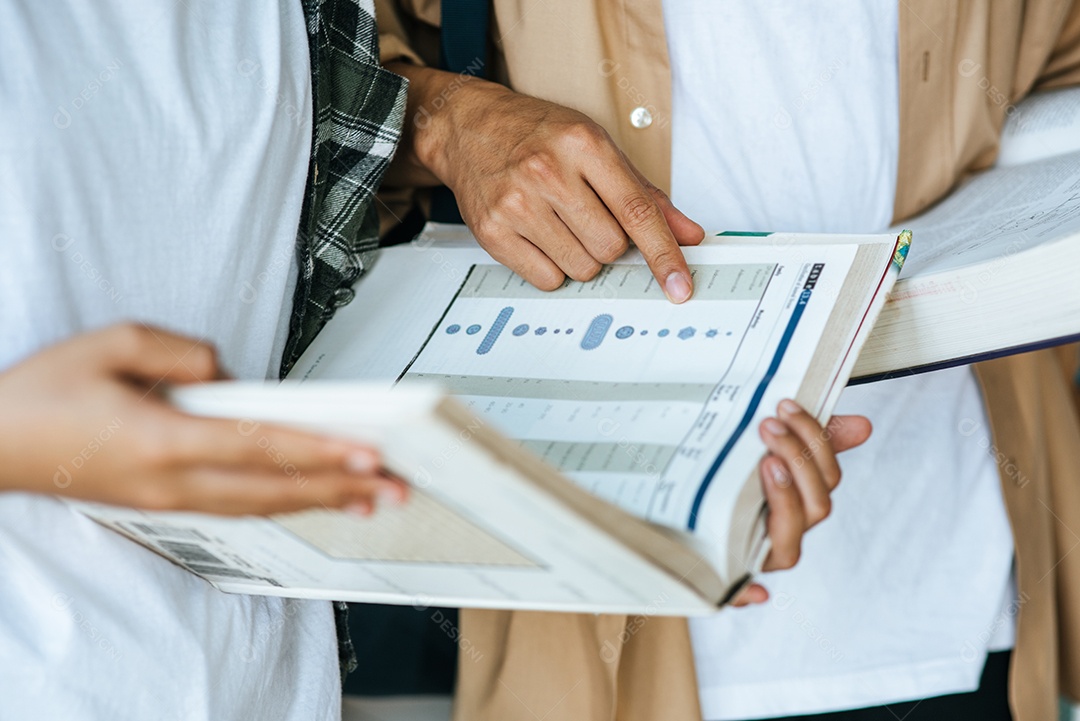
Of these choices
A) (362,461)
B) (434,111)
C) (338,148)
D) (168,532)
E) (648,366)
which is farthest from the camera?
(434,111)

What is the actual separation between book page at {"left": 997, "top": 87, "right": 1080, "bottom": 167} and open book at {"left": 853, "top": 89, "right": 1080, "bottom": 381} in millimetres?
197

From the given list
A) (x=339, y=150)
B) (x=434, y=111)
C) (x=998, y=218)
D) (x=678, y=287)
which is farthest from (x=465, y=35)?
(x=998, y=218)

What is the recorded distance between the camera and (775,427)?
52cm

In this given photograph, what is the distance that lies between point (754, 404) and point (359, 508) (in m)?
0.26

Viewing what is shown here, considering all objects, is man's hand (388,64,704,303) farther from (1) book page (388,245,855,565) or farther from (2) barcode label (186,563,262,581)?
(2) barcode label (186,563,262,581)

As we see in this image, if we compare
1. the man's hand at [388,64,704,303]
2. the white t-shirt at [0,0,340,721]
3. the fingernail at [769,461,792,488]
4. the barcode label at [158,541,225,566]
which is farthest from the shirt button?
the barcode label at [158,541,225,566]

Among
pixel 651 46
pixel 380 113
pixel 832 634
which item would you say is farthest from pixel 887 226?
pixel 380 113

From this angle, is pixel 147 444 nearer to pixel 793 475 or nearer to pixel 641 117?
pixel 793 475

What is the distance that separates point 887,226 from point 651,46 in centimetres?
31

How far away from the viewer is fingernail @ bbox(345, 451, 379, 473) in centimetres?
37

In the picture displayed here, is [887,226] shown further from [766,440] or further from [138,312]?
[138,312]

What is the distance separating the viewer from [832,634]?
926mm

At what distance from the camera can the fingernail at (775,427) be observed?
52cm

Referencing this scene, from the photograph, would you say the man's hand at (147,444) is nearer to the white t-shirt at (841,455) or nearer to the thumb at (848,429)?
the thumb at (848,429)
